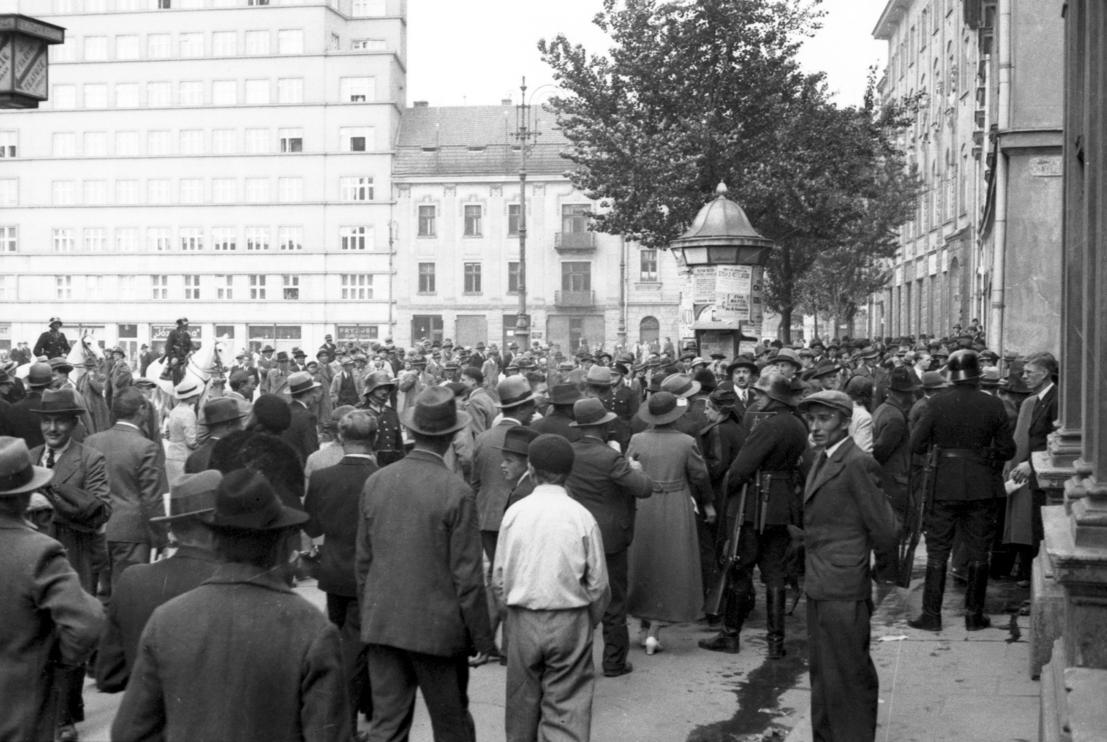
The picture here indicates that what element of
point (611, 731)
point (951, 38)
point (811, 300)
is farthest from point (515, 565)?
point (811, 300)

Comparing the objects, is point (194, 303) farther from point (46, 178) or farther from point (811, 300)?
point (811, 300)

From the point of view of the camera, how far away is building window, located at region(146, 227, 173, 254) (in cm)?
6531

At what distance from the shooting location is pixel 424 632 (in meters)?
5.50

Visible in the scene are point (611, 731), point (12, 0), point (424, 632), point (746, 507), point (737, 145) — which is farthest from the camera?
point (737, 145)

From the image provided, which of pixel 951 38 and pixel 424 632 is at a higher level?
pixel 951 38

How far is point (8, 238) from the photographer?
220ft

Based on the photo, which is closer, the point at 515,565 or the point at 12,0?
the point at 515,565

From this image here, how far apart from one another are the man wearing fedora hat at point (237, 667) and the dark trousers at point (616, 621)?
15.7 ft

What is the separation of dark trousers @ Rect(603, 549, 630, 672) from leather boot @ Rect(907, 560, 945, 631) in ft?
8.14

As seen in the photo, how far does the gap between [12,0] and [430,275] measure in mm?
55168

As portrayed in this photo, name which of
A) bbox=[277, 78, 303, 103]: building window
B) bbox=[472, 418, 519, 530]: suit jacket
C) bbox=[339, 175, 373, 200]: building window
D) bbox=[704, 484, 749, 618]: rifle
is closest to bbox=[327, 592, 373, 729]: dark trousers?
bbox=[472, 418, 519, 530]: suit jacket

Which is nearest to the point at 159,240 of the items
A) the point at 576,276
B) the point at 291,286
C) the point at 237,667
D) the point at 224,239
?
the point at 224,239

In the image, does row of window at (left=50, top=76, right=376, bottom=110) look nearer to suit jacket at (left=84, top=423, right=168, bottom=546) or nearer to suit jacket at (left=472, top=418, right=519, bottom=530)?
suit jacket at (left=472, top=418, right=519, bottom=530)

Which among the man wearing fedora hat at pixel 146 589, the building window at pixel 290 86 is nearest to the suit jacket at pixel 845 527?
the man wearing fedora hat at pixel 146 589
